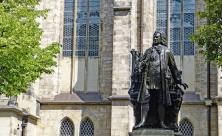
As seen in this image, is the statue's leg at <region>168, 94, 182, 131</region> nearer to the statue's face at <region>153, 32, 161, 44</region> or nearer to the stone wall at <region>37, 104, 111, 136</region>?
the statue's face at <region>153, 32, 161, 44</region>

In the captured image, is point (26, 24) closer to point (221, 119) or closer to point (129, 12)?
point (129, 12)

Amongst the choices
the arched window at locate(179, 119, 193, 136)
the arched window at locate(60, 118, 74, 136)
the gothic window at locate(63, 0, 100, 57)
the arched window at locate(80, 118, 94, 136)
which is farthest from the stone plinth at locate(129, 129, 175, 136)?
the gothic window at locate(63, 0, 100, 57)

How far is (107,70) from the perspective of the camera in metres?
26.0

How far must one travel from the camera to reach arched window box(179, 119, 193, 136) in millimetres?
25078

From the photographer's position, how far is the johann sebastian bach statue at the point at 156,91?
396 inches

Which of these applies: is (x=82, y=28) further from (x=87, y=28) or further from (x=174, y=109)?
(x=174, y=109)

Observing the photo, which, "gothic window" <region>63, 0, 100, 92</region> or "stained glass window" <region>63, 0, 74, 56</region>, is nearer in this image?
"gothic window" <region>63, 0, 100, 92</region>

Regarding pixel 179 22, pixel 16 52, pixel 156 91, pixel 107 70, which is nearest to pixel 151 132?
pixel 156 91

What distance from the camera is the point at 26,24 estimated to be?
16250mm

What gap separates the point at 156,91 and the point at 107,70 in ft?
52.4

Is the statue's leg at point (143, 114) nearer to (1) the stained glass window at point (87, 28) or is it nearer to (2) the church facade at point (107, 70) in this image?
(2) the church facade at point (107, 70)

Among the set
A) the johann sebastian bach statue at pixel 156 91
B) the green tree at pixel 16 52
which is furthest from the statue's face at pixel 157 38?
the green tree at pixel 16 52

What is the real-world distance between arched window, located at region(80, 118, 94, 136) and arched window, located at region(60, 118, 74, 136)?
55 cm

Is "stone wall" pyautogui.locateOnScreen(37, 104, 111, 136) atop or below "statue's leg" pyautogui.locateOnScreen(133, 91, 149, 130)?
below
